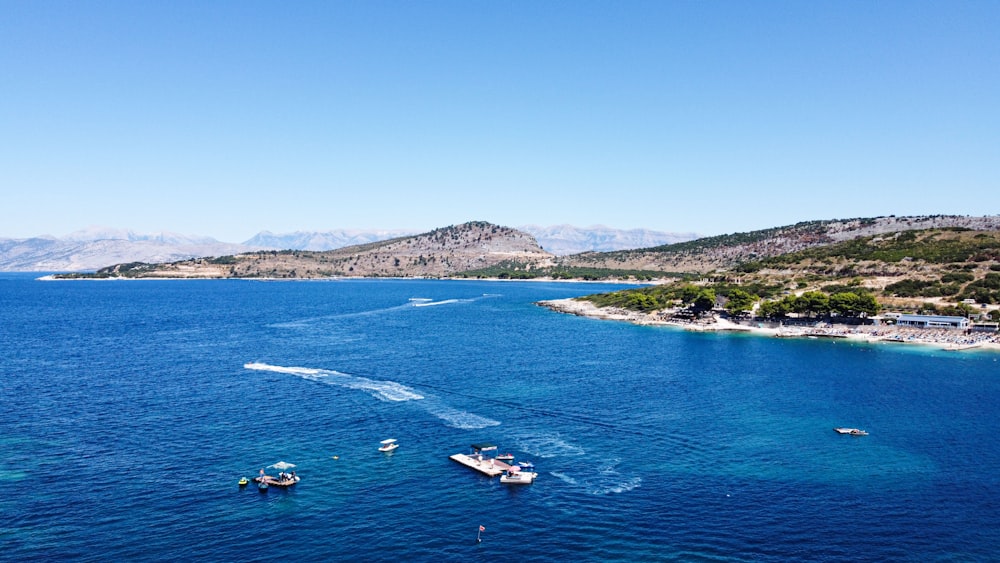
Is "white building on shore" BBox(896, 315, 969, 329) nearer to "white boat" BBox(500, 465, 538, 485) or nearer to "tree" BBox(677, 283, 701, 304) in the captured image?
"tree" BBox(677, 283, 701, 304)

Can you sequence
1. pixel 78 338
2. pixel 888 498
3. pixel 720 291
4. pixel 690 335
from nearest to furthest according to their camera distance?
pixel 888 498, pixel 78 338, pixel 690 335, pixel 720 291

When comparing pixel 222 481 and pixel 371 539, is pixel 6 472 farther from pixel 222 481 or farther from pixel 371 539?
pixel 371 539

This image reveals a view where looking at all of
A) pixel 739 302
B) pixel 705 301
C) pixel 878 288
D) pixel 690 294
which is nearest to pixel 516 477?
pixel 739 302

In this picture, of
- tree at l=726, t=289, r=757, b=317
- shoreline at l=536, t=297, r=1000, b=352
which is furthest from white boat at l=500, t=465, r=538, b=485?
tree at l=726, t=289, r=757, b=317

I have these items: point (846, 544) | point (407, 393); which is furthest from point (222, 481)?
point (846, 544)

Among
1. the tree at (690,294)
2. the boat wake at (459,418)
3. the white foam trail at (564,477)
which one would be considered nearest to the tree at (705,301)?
the tree at (690,294)

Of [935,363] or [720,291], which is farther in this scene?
[720,291]

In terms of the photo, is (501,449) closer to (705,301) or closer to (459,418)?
(459,418)
